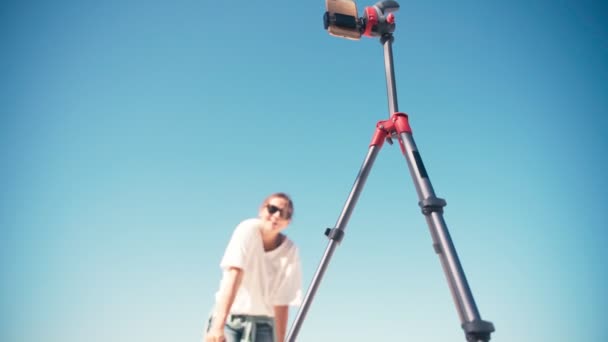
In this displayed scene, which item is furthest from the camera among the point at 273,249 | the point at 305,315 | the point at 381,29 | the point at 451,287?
the point at 381,29

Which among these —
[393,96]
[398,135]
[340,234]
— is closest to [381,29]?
[393,96]

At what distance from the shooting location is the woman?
2135mm

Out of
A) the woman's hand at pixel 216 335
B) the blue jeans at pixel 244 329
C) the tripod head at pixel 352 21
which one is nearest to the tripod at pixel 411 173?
the tripod head at pixel 352 21

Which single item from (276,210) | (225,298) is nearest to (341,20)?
(276,210)

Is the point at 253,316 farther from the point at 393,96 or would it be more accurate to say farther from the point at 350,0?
the point at 350,0

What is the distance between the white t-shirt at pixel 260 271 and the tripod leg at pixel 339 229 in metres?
0.29

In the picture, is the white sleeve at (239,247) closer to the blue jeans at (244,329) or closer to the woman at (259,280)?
the woman at (259,280)

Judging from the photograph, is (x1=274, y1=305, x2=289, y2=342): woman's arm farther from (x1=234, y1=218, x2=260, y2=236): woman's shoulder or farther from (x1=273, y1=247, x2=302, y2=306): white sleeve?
(x1=234, y1=218, x2=260, y2=236): woman's shoulder

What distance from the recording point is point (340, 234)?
2.26 meters

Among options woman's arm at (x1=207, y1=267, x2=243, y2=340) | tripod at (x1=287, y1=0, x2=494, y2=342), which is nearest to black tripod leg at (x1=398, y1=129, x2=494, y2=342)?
tripod at (x1=287, y1=0, x2=494, y2=342)

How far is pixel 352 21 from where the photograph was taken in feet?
8.79

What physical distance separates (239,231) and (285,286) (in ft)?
1.73

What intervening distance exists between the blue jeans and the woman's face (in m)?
0.56

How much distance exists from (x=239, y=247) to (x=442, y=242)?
3.74 feet
